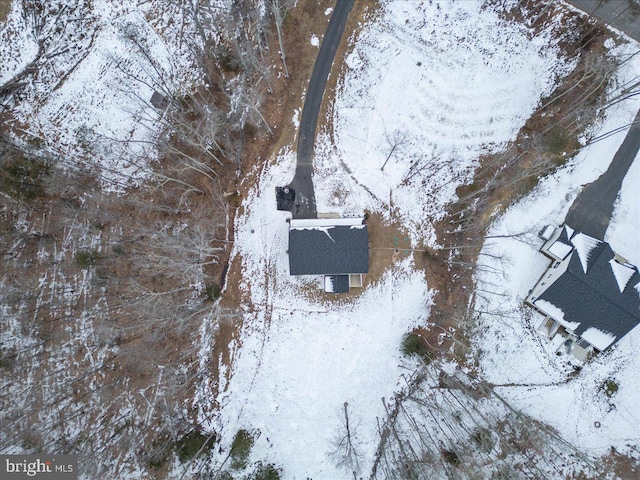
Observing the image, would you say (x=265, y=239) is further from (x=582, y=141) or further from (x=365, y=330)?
(x=582, y=141)

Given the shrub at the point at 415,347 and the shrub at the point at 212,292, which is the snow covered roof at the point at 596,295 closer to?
the shrub at the point at 415,347

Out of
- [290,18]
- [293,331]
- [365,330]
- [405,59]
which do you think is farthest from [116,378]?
[405,59]

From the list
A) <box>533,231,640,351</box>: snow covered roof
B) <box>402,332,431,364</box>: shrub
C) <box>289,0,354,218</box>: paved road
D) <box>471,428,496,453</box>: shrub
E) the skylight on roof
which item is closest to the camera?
<box>533,231,640,351</box>: snow covered roof

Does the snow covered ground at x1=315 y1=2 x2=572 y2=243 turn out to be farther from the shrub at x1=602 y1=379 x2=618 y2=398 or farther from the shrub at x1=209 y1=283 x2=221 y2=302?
the shrub at x1=602 y1=379 x2=618 y2=398

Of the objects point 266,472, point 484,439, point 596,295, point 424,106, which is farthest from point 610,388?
point 266,472

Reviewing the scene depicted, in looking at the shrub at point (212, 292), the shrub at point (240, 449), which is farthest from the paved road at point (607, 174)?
the shrub at point (240, 449)

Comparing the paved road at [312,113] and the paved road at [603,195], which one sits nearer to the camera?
the paved road at [603,195]

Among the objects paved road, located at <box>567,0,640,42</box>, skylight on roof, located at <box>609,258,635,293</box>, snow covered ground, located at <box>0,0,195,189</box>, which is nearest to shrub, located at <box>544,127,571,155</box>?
skylight on roof, located at <box>609,258,635,293</box>
